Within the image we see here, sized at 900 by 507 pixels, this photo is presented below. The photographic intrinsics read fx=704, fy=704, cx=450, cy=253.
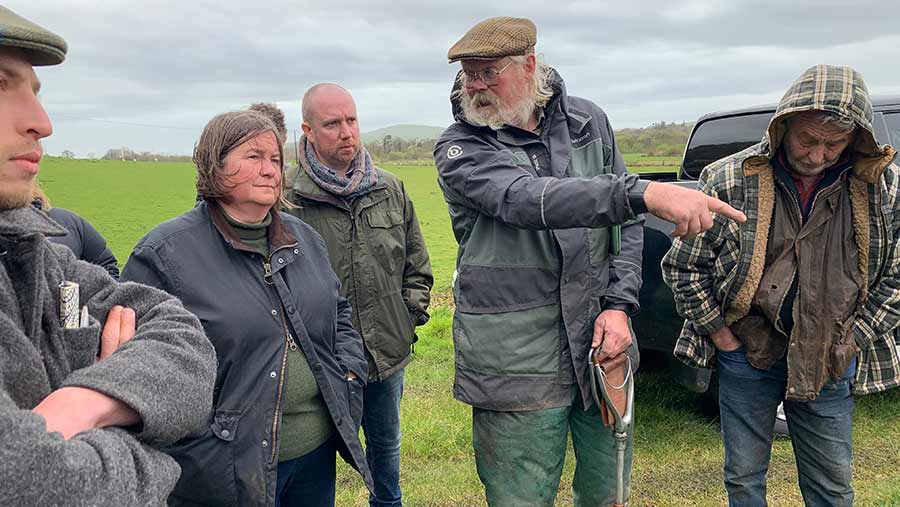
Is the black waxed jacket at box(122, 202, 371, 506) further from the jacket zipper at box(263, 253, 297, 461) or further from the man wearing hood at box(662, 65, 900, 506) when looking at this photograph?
the man wearing hood at box(662, 65, 900, 506)

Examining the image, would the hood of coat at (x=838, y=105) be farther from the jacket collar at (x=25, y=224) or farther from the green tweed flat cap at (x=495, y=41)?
the jacket collar at (x=25, y=224)

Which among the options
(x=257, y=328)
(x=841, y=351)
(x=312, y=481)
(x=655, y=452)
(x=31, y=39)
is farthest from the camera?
(x=655, y=452)

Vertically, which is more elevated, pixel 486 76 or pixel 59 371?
pixel 486 76

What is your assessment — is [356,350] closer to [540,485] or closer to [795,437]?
[540,485]

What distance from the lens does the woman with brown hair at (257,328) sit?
2.34 m

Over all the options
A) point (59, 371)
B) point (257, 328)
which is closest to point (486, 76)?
point (257, 328)

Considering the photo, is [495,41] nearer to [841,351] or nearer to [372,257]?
[372,257]

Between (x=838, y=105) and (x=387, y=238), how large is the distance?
6.96 feet

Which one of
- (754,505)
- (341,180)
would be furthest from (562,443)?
(341,180)

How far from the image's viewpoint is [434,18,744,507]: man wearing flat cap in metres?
2.78

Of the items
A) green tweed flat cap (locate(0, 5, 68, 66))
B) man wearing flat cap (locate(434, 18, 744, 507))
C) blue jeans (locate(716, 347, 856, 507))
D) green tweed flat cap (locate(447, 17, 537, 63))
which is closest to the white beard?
man wearing flat cap (locate(434, 18, 744, 507))

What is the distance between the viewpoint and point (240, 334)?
2381 millimetres

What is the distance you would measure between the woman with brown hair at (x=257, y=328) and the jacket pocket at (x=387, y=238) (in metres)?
0.81

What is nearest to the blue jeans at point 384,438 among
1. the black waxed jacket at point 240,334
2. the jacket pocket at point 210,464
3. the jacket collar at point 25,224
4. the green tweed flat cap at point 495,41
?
the black waxed jacket at point 240,334
